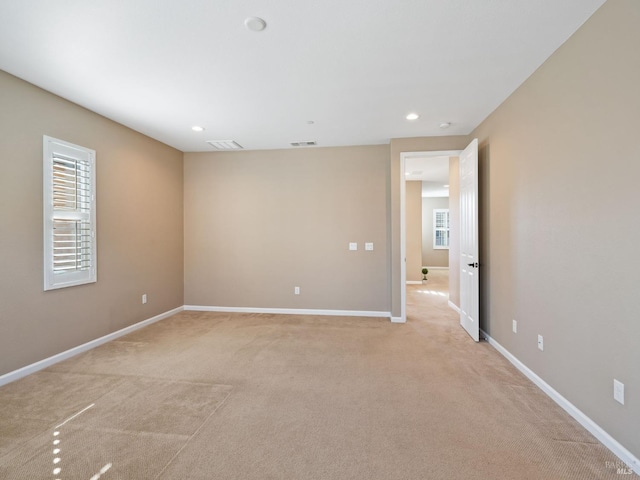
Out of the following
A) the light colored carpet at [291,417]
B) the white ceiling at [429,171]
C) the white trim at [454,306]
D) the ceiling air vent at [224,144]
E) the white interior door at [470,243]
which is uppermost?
the white ceiling at [429,171]

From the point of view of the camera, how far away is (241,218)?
5.14 m

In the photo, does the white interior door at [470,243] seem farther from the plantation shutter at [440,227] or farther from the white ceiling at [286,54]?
the plantation shutter at [440,227]

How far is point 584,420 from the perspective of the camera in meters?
2.02

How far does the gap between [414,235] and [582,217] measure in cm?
609

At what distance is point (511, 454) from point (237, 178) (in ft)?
15.9

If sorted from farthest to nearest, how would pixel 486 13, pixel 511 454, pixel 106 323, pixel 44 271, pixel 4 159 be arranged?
pixel 106 323, pixel 44 271, pixel 4 159, pixel 486 13, pixel 511 454

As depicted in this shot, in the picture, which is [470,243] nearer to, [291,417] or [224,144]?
[291,417]

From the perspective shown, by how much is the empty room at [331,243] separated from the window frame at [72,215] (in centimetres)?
2

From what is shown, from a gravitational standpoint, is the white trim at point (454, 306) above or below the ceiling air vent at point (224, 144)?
below

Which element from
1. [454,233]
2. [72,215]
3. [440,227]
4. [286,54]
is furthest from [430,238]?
[72,215]

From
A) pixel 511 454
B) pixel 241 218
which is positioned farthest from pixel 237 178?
pixel 511 454

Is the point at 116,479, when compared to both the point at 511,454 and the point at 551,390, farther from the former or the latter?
the point at 551,390

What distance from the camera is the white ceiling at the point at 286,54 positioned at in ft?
6.28

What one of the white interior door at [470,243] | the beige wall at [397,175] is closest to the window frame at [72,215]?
the beige wall at [397,175]
